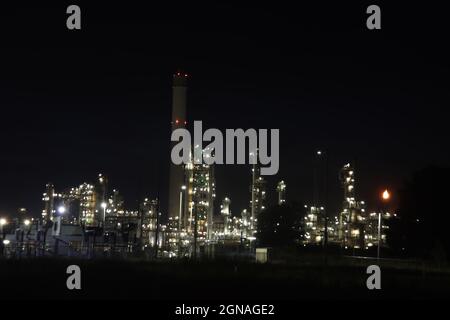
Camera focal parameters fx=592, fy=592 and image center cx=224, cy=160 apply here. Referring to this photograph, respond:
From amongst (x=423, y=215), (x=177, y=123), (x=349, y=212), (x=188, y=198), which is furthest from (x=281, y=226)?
(x=177, y=123)

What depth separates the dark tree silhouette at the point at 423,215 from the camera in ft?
151

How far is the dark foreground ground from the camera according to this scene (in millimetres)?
19750

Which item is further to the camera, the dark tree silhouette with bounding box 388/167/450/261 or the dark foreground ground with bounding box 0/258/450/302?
the dark tree silhouette with bounding box 388/167/450/261

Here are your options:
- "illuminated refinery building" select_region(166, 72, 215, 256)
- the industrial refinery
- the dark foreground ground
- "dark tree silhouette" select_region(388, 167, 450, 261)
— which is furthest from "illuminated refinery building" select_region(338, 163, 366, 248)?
the dark foreground ground

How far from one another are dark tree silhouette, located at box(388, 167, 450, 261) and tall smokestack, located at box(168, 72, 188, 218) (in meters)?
50.5

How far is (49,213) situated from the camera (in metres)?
114

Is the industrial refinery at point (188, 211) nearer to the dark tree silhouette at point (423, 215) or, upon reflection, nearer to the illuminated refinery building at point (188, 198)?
the illuminated refinery building at point (188, 198)

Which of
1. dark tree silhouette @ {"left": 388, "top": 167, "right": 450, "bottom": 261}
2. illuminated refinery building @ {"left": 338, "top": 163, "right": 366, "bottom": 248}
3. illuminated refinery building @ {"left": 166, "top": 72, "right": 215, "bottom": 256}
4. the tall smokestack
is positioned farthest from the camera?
the tall smokestack

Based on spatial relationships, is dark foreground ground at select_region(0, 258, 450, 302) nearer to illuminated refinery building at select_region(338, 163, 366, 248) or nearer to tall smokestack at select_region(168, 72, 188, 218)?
illuminated refinery building at select_region(338, 163, 366, 248)

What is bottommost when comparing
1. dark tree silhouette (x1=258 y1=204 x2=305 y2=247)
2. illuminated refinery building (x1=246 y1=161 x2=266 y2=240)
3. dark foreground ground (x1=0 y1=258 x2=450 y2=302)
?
dark foreground ground (x1=0 y1=258 x2=450 y2=302)

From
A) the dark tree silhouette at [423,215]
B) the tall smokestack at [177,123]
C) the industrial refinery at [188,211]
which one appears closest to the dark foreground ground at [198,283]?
the dark tree silhouette at [423,215]

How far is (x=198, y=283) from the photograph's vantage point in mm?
22891
